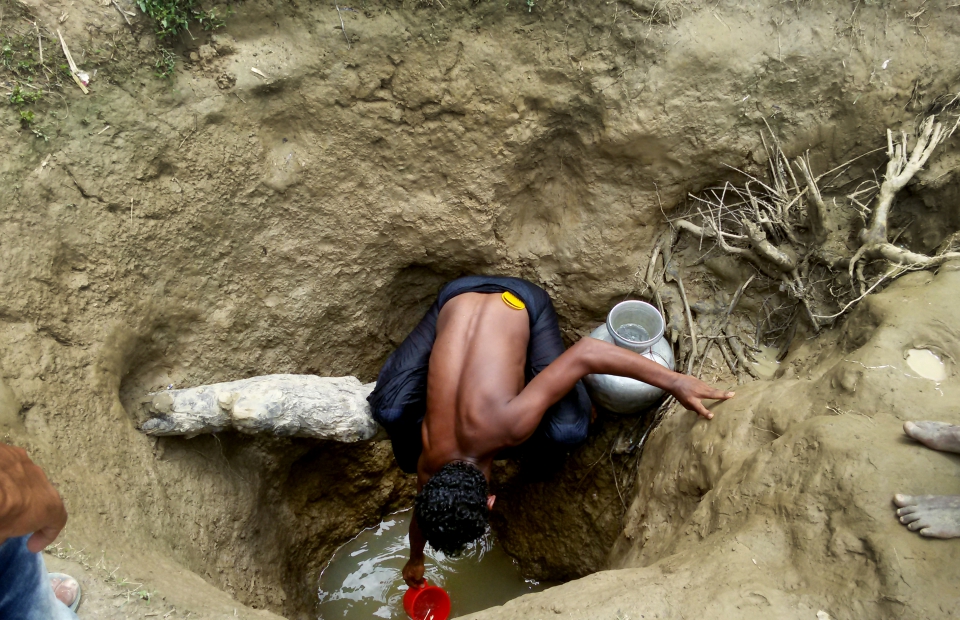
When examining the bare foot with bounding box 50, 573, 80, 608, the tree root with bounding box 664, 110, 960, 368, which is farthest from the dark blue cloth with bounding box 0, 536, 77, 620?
the tree root with bounding box 664, 110, 960, 368

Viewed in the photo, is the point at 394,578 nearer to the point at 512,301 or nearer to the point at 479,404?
the point at 479,404

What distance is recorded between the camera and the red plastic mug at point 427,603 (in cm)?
271

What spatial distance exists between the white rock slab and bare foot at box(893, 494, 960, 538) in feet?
6.16

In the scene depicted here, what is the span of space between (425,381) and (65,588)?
55.5 inches

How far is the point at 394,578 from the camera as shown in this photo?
3.33m

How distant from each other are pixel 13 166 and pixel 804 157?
10.4ft

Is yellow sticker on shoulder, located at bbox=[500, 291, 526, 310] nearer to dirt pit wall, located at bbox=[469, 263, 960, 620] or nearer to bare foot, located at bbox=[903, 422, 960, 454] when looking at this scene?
dirt pit wall, located at bbox=[469, 263, 960, 620]

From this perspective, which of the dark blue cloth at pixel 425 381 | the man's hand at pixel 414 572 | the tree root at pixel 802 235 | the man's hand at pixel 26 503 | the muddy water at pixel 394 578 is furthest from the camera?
the muddy water at pixel 394 578

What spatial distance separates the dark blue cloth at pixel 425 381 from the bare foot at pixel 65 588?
1145 millimetres

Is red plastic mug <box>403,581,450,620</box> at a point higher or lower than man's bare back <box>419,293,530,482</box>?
lower

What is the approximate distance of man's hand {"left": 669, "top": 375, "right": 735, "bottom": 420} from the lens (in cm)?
225

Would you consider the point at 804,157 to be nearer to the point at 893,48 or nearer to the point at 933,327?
the point at 893,48

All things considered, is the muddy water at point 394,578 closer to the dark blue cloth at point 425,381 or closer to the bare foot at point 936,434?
the dark blue cloth at point 425,381

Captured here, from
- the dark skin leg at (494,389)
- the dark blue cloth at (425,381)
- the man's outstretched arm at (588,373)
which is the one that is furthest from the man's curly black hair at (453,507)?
the dark blue cloth at (425,381)
